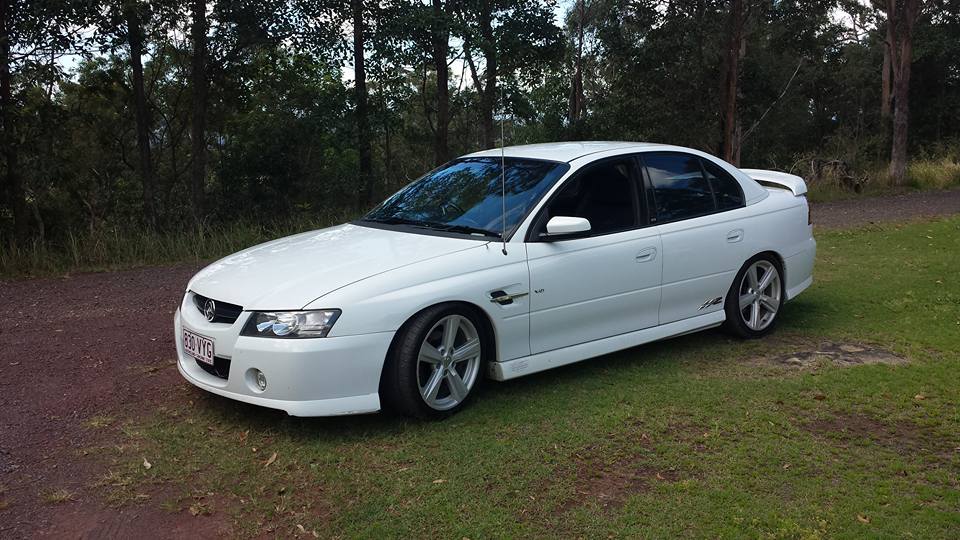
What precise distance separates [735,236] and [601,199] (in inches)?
47.3

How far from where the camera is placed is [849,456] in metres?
4.19

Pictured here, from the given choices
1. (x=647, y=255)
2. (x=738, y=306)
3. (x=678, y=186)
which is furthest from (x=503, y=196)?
(x=738, y=306)

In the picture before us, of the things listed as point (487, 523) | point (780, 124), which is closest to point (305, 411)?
point (487, 523)

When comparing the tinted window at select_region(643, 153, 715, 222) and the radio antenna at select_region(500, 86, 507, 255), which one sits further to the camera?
the tinted window at select_region(643, 153, 715, 222)

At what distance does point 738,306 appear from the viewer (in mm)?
6258

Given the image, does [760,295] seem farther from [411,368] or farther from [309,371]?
[309,371]

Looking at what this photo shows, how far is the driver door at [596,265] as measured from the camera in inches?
200

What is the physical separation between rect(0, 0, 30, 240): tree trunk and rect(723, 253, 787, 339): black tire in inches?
378

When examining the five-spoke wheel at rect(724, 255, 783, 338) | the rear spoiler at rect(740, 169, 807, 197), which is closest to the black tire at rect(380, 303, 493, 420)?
the five-spoke wheel at rect(724, 255, 783, 338)

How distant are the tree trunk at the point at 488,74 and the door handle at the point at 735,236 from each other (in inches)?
381

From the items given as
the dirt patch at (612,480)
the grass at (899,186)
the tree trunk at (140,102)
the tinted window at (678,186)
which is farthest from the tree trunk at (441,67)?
the dirt patch at (612,480)

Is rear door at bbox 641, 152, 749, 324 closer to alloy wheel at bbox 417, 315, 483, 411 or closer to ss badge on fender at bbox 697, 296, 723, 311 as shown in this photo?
ss badge on fender at bbox 697, 296, 723, 311

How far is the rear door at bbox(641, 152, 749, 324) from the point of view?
579 cm

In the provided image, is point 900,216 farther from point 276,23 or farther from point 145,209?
point 145,209
